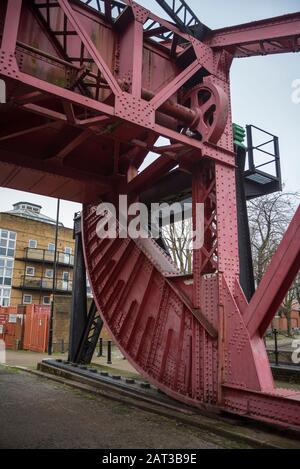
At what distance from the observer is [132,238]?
8.31 m

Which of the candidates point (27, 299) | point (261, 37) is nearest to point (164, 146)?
point (261, 37)

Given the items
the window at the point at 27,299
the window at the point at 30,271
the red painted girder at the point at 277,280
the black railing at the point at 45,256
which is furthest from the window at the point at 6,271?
the red painted girder at the point at 277,280

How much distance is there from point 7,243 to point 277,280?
39.1 meters

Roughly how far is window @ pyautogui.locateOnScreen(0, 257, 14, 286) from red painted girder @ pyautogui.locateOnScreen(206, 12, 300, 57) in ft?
123

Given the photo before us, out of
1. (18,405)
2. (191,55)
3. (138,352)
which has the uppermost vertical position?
(191,55)

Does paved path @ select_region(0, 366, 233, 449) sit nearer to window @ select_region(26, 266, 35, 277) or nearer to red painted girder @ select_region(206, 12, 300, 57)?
red painted girder @ select_region(206, 12, 300, 57)

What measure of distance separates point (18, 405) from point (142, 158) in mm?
5617

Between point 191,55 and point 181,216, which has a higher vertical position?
point 191,55

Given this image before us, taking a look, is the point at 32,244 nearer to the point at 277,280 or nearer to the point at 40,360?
the point at 40,360

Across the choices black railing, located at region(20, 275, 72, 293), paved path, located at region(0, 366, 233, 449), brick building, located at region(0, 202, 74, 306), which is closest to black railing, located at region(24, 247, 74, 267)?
brick building, located at region(0, 202, 74, 306)

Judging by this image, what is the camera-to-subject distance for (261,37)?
6445 millimetres

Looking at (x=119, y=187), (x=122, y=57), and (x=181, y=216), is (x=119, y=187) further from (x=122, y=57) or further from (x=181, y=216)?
(x=122, y=57)
